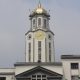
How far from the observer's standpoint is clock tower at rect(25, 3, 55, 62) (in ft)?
260

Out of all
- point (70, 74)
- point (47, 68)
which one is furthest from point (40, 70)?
point (70, 74)

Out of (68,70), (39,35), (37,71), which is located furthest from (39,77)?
(39,35)

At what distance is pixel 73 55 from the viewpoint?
67812 mm

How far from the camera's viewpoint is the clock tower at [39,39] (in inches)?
3125

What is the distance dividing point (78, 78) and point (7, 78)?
1284 centimetres

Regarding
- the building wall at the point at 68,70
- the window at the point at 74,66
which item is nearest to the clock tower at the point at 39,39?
the building wall at the point at 68,70

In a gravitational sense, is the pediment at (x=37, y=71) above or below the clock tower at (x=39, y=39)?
below

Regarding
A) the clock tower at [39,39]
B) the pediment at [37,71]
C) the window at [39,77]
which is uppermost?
the clock tower at [39,39]

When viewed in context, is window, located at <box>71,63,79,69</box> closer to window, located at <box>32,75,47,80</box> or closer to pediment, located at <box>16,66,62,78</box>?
pediment, located at <box>16,66,62,78</box>

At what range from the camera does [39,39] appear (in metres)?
80.1

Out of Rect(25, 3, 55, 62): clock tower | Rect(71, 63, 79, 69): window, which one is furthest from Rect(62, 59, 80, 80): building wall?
Rect(25, 3, 55, 62): clock tower

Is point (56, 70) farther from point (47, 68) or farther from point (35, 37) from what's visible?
point (35, 37)

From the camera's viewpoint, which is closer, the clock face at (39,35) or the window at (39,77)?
the window at (39,77)

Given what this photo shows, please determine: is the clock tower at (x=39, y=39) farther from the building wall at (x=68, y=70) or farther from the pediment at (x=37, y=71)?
the pediment at (x=37, y=71)
